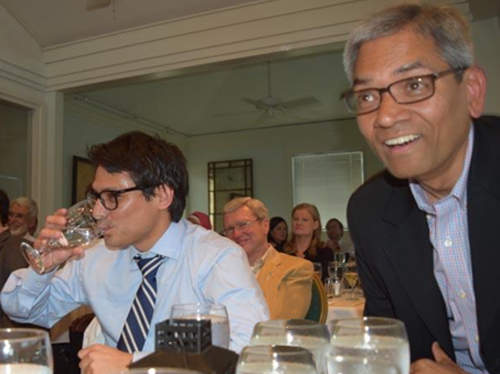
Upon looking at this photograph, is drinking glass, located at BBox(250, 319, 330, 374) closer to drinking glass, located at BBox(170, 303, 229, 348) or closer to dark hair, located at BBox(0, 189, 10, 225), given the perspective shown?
drinking glass, located at BBox(170, 303, 229, 348)

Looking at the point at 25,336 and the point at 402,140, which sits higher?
the point at 402,140

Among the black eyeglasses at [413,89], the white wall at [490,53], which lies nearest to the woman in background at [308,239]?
the white wall at [490,53]

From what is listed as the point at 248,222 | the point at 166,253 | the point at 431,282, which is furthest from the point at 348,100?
the point at 248,222

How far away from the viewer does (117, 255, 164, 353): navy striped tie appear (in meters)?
1.35

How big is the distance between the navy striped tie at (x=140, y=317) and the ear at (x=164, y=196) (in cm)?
24

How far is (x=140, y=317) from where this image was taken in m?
1.38

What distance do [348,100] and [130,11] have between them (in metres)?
4.74

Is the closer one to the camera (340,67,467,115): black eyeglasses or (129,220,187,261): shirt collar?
(340,67,467,115): black eyeglasses

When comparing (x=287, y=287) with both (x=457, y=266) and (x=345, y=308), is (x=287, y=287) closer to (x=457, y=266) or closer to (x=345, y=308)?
(x=345, y=308)

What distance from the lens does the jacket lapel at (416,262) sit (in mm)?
1234

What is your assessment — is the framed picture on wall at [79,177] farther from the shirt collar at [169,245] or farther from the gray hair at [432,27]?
the gray hair at [432,27]

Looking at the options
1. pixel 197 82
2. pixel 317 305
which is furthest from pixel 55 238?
pixel 197 82

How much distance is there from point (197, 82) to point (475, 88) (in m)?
7.50

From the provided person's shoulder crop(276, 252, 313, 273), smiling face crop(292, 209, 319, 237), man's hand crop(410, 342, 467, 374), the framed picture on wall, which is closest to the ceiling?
the framed picture on wall
